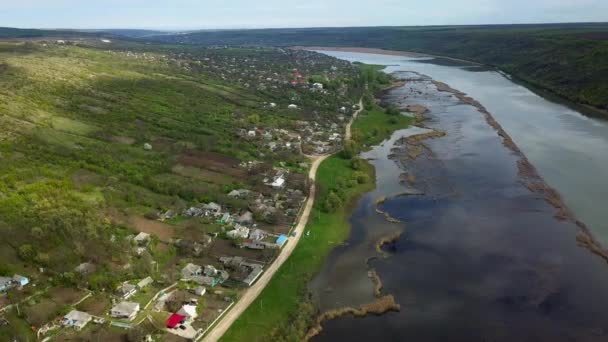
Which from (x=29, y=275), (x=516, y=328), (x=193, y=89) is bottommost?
(x=516, y=328)

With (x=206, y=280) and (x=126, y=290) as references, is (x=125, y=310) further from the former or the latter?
(x=206, y=280)

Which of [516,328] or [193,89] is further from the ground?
[193,89]

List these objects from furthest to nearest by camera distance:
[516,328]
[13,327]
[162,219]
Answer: [162,219], [516,328], [13,327]

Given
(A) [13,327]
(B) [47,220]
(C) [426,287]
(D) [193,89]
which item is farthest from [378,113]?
(A) [13,327]

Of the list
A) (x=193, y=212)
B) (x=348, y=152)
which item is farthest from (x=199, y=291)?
(x=348, y=152)

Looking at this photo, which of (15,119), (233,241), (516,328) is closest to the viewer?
(516,328)

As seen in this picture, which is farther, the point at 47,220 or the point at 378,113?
the point at 378,113

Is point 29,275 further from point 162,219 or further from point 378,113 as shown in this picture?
point 378,113
